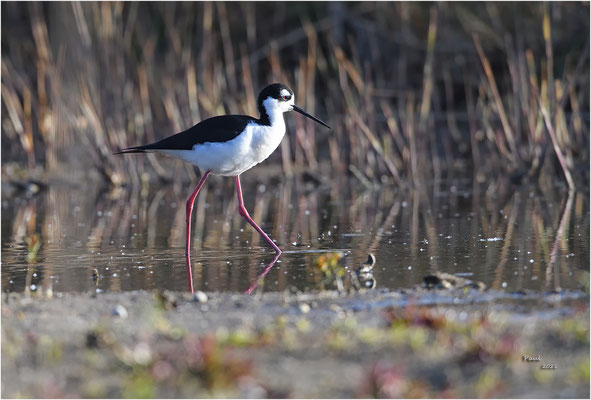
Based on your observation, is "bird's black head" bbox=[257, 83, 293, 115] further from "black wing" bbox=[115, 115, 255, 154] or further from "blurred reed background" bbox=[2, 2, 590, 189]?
"blurred reed background" bbox=[2, 2, 590, 189]

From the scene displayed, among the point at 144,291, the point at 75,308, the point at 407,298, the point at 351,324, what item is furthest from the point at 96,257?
the point at 351,324

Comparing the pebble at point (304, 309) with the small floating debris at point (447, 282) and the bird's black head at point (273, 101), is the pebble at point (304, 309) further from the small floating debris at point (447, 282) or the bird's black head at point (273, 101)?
the bird's black head at point (273, 101)

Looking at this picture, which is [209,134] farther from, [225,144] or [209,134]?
[225,144]

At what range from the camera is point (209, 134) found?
6516 millimetres

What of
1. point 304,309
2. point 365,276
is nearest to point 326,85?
point 365,276

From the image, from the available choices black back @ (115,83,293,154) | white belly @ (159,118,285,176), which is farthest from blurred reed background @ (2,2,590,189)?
black back @ (115,83,293,154)

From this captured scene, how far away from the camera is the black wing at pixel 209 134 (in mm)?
6496

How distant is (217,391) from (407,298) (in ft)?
5.28

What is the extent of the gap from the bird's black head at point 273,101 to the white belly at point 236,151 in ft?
0.41

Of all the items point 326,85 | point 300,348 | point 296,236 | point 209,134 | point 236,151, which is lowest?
point 300,348

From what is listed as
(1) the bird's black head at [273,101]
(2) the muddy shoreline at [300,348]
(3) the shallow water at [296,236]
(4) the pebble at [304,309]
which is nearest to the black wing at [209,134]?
(1) the bird's black head at [273,101]

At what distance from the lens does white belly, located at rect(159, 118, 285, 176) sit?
6.50 m

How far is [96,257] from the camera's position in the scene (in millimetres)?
6207

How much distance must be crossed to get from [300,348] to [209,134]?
311cm
